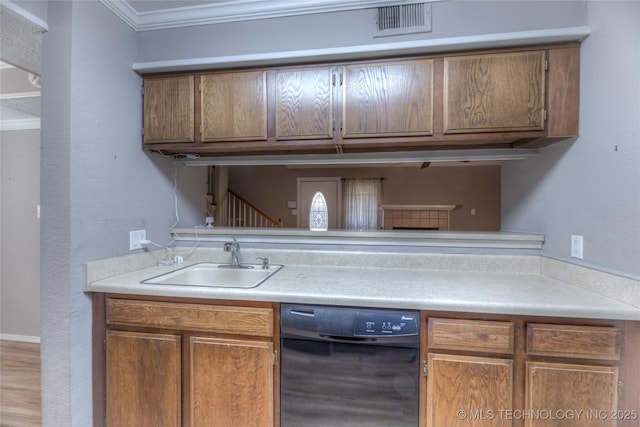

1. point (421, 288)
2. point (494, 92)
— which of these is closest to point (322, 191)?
point (494, 92)

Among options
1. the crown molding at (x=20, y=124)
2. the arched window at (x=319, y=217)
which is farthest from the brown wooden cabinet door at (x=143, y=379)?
the crown molding at (x=20, y=124)

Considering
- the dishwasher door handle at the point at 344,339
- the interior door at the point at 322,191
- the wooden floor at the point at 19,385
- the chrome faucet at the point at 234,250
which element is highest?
the interior door at the point at 322,191

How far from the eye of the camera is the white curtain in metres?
7.36

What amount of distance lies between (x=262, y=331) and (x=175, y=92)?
146 centimetres

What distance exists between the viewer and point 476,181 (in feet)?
23.1

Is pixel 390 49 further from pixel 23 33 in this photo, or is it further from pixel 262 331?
pixel 23 33

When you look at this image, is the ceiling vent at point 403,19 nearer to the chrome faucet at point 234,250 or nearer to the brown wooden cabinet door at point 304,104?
the brown wooden cabinet door at point 304,104

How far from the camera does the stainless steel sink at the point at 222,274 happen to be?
180 cm

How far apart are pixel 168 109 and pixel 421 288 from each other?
1746 millimetres

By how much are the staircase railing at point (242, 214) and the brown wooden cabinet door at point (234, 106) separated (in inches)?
172

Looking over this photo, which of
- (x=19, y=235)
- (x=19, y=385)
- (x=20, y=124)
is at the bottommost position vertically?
(x=19, y=385)

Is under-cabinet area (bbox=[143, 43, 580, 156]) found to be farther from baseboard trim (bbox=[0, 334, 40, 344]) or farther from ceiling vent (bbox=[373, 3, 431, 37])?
baseboard trim (bbox=[0, 334, 40, 344])

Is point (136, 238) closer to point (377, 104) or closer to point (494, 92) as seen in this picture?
point (377, 104)

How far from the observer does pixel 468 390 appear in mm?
1179
